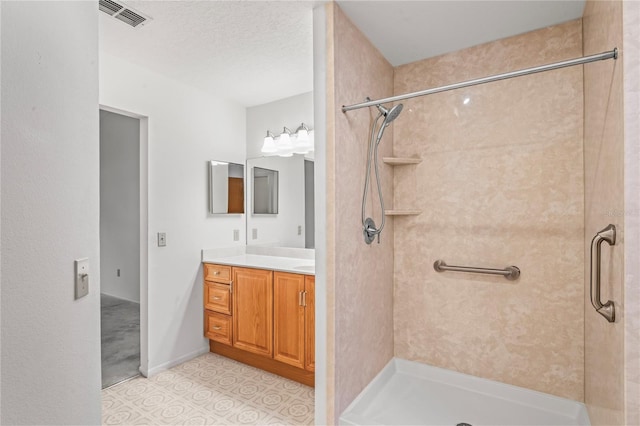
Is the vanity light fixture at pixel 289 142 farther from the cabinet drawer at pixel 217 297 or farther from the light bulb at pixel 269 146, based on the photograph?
the cabinet drawer at pixel 217 297

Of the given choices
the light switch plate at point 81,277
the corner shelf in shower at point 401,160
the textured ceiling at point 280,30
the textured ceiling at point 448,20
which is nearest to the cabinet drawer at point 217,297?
the corner shelf in shower at point 401,160

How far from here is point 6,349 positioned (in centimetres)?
68

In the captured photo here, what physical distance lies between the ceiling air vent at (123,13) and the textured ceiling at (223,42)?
4cm

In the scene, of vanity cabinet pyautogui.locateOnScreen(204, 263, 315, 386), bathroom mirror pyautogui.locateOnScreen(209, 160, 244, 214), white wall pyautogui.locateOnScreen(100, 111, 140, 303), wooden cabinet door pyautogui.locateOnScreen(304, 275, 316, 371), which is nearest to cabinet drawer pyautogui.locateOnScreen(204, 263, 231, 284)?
vanity cabinet pyautogui.locateOnScreen(204, 263, 315, 386)

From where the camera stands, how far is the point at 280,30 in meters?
2.09

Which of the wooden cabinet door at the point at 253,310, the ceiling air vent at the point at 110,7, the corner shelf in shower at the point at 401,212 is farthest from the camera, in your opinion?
the wooden cabinet door at the point at 253,310

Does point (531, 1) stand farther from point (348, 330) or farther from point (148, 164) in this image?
point (148, 164)

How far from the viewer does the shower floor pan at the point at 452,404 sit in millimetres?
1926

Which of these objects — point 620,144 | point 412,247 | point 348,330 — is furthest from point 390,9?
point 348,330

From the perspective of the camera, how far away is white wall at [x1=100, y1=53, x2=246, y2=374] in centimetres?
261

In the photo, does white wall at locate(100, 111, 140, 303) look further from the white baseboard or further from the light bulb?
the light bulb

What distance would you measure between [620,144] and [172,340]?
3080 mm

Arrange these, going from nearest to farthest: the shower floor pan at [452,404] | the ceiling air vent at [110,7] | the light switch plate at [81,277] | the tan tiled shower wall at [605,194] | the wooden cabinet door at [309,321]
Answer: the light switch plate at [81,277] < the tan tiled shower wall at [605,194] < the ceiling air vent at [110,7] < the shower floor pan at [452,404] < the wooden cabinet door at [309,321]

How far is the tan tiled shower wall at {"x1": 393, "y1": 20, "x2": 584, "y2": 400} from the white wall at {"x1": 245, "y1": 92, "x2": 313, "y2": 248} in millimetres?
962
